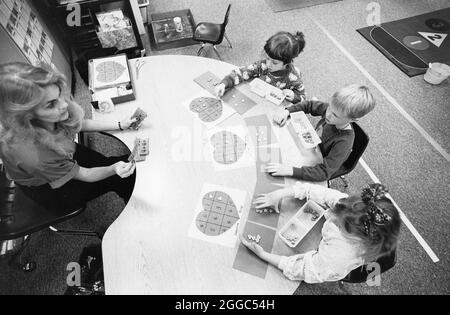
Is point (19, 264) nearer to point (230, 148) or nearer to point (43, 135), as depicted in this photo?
point (43, 135)

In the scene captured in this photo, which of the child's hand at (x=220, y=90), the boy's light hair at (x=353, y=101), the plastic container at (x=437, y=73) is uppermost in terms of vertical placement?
the boy's light hair at (x=353, y=101)

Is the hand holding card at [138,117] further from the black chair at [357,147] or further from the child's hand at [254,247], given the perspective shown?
the black chair at [357,147]

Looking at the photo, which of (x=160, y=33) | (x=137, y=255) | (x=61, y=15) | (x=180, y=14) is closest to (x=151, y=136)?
(x=137, y=255)

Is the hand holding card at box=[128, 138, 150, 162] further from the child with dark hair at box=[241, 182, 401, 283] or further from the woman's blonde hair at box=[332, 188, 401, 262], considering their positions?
the woman's blonde hair at box=[332, 188, 401, 262]

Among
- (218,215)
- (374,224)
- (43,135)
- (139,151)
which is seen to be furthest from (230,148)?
(43,135)

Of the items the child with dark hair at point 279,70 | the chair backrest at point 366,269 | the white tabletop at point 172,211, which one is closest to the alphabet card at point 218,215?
the white tabletop at point 172,211

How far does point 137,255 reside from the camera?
1.40 m

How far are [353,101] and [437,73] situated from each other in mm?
2342

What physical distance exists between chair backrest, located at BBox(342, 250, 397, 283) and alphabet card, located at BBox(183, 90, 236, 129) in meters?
1.16

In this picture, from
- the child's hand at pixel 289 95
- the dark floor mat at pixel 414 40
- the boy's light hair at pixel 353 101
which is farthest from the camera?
the dark floor mat at pixel 414 40

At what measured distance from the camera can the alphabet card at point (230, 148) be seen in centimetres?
169

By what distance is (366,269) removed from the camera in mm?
1390

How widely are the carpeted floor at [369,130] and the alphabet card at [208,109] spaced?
3.61 feet

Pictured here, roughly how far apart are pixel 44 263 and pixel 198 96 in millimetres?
1685
